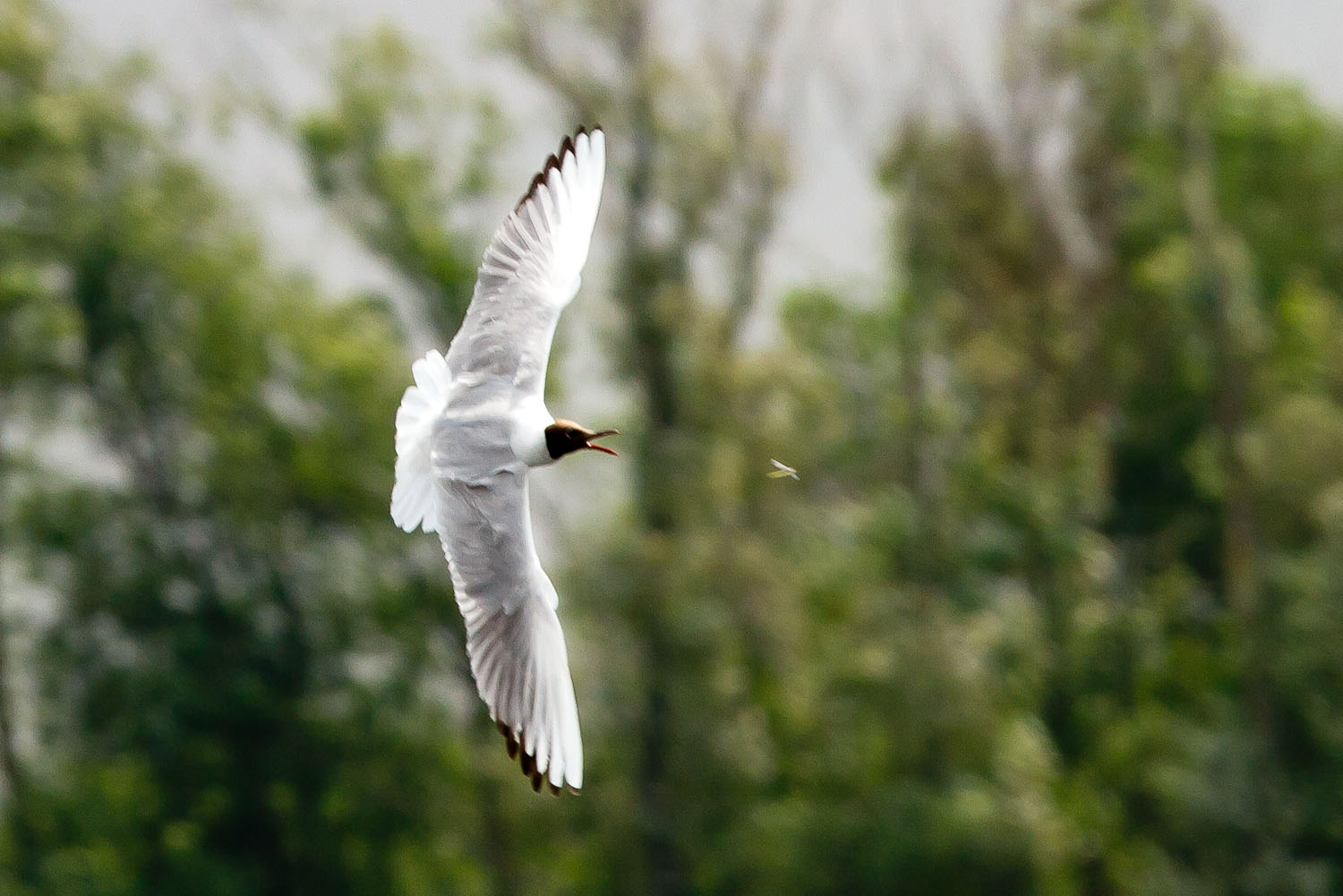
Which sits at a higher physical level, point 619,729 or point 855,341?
point 855,341

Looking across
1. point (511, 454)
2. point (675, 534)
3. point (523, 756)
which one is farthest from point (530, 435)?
point (675, 534)

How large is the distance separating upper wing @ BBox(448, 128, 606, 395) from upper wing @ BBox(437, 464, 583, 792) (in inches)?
19.4

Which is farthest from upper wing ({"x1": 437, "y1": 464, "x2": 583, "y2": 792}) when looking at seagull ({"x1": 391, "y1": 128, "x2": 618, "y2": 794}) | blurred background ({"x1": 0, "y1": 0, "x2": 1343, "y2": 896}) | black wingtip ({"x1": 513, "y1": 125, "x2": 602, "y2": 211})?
blurred background ({"x1": 0, "y1": 0, "x2": 1343, "y2": 896})

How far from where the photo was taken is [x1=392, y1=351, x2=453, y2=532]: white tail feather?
6.78 metres

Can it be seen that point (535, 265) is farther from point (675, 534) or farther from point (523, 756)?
point (675, 534)

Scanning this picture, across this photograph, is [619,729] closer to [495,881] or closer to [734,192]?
[495,881]

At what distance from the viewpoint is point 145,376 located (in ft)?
68.2

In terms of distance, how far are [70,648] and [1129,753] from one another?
411 inches

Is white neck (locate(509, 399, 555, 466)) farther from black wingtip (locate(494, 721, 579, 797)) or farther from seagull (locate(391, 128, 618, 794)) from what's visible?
black wingtip (locate(494, 721, 579, 797))

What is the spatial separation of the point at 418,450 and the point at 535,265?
77 centimetres

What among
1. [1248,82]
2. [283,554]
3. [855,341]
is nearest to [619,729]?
[283,554]

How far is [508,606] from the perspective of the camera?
6.46 metres

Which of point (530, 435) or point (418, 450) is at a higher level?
point (418, 450)

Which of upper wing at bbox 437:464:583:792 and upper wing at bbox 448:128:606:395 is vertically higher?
upper wing at bbox 448:128:606:395
